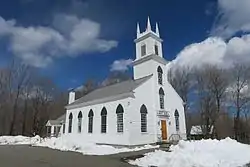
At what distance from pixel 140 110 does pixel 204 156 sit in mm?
11664

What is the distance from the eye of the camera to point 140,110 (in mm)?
23562

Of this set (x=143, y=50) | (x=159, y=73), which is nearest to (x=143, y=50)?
(x=143, y=50)

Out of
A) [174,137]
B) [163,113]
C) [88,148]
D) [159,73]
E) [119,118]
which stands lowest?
[88,148]

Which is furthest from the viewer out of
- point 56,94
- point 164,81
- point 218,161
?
point 56,94

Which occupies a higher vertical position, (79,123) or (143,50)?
(143,50)

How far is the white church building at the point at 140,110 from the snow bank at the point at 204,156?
8604 millimetres

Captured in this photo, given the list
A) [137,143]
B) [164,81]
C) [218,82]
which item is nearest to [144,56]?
[164,81]

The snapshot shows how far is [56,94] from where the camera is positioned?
59031 millimetres

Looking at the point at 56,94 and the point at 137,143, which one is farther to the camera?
the point at 56,94

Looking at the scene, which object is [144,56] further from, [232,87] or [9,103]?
[9,103]

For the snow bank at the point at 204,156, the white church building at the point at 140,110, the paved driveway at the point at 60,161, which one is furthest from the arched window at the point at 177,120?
the paved driveway at the point at 60,161

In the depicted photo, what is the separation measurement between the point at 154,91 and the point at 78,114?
10791 mm

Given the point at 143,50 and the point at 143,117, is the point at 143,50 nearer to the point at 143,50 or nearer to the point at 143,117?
the point at 143,50

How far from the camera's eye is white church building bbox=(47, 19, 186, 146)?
22938mm
